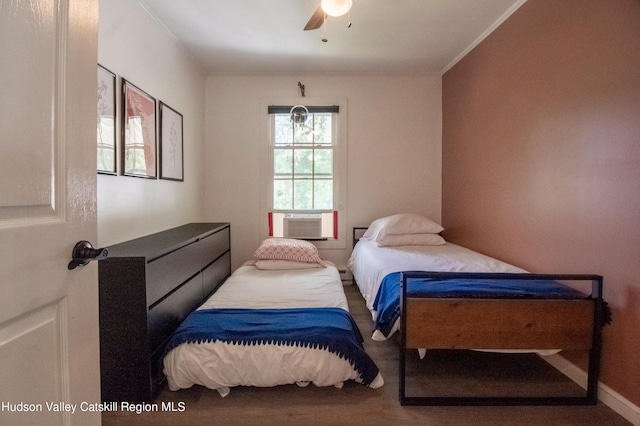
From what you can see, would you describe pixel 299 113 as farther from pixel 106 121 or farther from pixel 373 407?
pixel 373 407

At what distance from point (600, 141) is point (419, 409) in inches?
73.7

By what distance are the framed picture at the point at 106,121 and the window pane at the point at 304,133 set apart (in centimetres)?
216

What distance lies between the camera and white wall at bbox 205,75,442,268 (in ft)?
12.4

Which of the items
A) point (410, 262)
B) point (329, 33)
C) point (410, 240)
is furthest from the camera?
point (410, 240)

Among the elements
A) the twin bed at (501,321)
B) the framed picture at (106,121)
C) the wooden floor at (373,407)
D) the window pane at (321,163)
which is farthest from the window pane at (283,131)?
the wooden floor at (373,407)

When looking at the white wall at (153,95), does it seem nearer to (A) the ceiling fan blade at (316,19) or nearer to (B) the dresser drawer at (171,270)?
(B) the dresser drawer at (171,270)

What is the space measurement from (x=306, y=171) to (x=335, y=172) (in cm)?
38

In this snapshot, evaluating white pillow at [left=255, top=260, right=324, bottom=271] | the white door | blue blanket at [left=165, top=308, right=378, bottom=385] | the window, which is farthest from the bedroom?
the white door

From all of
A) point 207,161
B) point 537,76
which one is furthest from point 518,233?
point 207,161

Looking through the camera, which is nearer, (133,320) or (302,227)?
(133,320)

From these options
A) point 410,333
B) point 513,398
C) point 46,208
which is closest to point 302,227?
point 410,333

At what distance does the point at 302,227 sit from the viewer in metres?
3.77

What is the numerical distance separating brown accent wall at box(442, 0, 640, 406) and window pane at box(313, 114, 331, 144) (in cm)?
168

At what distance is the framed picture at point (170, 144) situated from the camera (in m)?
2.69
